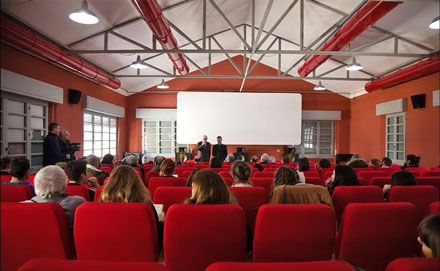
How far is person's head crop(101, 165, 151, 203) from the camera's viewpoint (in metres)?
1.87

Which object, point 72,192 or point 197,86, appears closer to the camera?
point 72,192

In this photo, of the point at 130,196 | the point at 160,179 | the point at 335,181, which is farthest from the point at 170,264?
the point at 335,181

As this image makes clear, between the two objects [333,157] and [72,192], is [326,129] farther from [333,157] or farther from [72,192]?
[72,192]

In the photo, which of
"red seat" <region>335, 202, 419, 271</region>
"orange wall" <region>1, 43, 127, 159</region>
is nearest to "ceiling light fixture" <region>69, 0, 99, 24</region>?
"orange wall" <region>1, 43, 127, 159</region>

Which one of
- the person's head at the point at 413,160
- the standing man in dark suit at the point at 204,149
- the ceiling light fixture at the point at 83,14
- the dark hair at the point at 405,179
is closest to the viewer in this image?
the dark hair at the point at 405,179

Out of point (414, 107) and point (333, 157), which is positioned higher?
point (414, 107)

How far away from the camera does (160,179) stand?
3.02 metres

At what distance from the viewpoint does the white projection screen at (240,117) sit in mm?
10486

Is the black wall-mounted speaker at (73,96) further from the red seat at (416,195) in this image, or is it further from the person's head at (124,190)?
the red seat at (416,195)

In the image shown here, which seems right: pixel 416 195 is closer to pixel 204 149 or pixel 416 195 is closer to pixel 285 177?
pixel 285 177

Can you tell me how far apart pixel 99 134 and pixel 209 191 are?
8369mm

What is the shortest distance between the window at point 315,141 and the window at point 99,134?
756 centimetres

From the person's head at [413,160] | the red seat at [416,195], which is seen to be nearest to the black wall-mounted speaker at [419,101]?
the person's head at [413,160]

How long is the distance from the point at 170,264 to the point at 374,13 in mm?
4523
